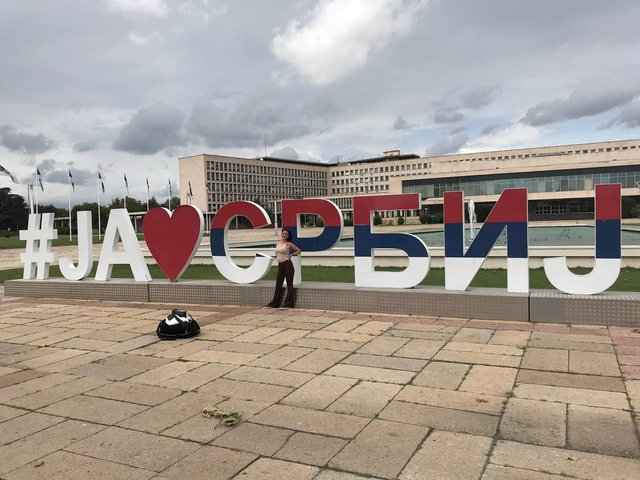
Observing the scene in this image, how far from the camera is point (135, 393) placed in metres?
5.83

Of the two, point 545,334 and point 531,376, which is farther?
point 545,334

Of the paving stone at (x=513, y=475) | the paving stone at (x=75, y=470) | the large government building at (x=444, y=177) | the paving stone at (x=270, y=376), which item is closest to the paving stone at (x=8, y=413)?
the paving stone at (x=75, y=470)

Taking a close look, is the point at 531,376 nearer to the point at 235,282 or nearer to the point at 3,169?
the point at 235,282

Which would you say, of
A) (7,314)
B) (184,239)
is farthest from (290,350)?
(7,314)

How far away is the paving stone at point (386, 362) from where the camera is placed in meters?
6.58

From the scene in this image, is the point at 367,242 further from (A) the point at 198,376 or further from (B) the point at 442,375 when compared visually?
(A) the point at 198,376

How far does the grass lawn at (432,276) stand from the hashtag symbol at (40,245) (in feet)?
11.7

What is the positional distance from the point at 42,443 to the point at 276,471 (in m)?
2.16

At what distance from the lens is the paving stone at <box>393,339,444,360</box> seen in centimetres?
715

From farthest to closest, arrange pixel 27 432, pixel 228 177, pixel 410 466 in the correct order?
pixel 228 177
pixel 27 432
pixel 410 466

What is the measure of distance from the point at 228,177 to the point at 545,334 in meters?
138

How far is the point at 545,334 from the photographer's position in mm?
8180

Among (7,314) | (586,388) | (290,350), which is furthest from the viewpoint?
(7,314)

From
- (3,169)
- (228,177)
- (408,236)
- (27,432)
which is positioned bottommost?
(27,432)
